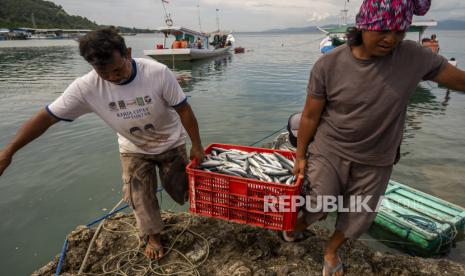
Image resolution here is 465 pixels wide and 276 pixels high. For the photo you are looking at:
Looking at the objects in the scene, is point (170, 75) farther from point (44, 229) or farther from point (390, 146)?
point (44, 229)

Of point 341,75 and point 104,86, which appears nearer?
Result: point 341,75

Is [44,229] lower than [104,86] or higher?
lower

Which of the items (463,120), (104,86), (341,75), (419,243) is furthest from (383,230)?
(463,120)

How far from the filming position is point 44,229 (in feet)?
16.8

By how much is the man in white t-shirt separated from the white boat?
2577 cm

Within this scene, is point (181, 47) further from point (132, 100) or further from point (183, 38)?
point (132, 100)

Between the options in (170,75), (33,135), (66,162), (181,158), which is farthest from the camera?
(66,162)

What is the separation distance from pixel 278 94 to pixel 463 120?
26.0 ft

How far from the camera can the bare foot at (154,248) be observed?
10.9 ft

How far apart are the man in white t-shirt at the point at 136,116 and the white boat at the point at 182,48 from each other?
2577cm

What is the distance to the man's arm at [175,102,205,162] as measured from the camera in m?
3.08

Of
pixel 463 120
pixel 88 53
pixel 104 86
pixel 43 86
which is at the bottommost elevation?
pixel 463 120

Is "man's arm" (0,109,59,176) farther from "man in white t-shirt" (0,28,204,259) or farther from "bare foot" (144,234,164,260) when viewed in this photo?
"bare foot" (144,234,164,260)

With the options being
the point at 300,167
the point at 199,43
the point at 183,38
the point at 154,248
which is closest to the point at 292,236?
the point at 300,167
